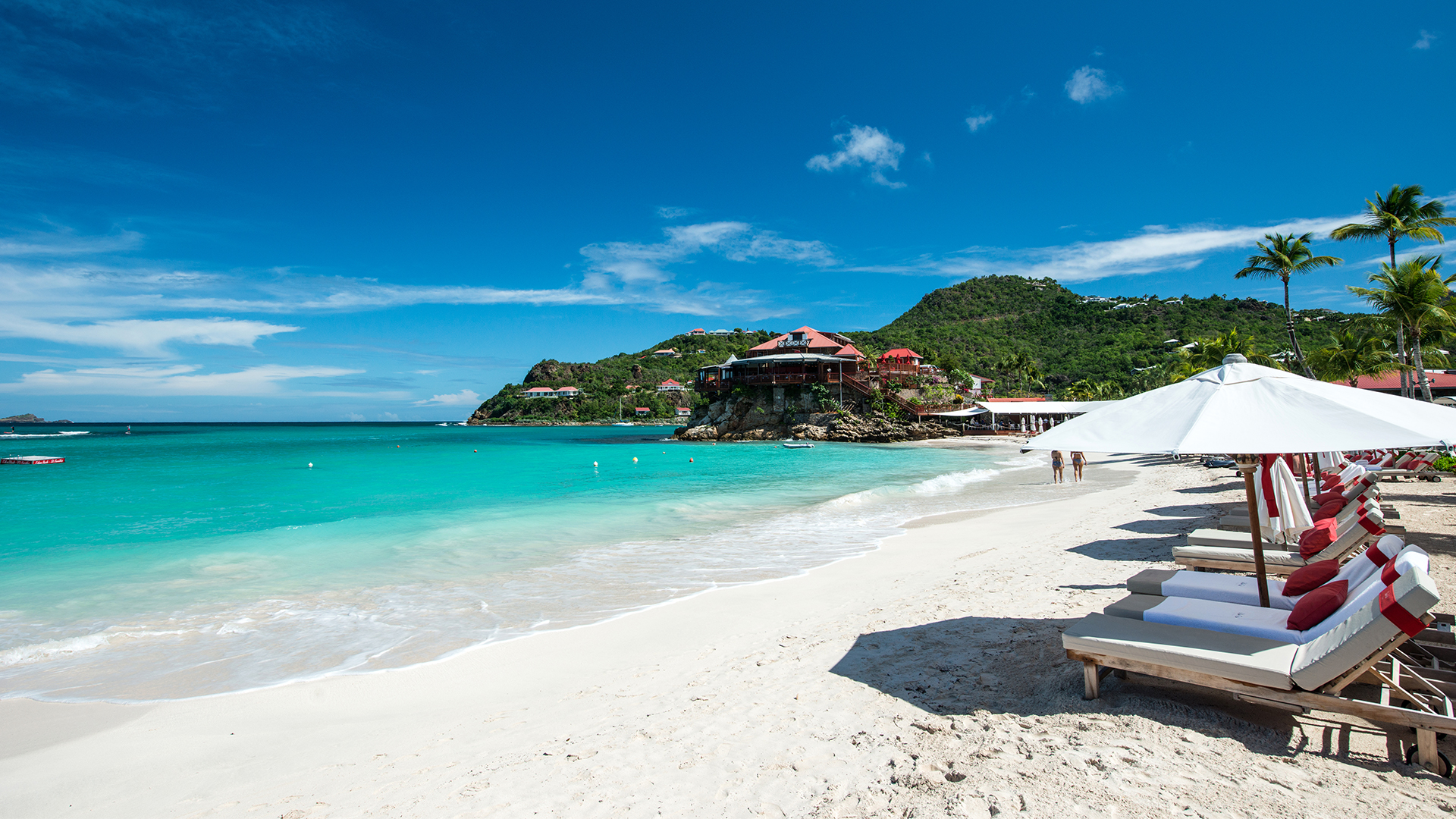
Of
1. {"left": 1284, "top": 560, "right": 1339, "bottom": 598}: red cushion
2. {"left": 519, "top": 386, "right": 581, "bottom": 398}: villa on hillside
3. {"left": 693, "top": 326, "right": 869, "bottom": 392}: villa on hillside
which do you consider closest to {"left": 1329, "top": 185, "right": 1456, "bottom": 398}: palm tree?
{"left": 1284, "top": 560, "right": 1339, "bottom": 598}: red cushion

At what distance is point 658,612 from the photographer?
704 cm

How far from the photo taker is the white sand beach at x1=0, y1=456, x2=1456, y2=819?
2.95m

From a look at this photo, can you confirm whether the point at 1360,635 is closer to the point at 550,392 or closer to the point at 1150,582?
the point at 1150,582

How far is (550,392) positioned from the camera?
151 m

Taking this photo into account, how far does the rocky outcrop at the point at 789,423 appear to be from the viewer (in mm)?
52844

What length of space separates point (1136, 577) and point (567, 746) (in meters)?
4.17

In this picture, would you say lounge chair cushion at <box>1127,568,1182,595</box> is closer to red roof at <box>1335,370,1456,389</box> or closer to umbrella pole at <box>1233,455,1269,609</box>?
umbrella pole at <box>1233,455,1269,609</box>

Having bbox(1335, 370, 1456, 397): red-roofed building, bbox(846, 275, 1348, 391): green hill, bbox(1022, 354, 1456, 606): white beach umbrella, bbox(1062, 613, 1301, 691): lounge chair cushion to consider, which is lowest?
bbox(1062, 613, 1301, 691): lounge chair cushion

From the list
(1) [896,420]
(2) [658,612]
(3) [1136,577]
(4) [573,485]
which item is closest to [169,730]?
(2) [658,612]

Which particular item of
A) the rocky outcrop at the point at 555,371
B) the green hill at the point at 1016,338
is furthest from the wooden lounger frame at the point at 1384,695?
the rocky outcrop at the point at 555,371

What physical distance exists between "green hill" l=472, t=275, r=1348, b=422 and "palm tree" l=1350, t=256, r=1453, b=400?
37.8 meters

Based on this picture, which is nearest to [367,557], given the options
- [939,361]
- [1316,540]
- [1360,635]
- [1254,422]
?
[1254,422]

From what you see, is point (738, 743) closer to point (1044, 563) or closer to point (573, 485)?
point (1044, 563)

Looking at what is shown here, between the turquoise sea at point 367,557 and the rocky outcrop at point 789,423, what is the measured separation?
25054 mm
